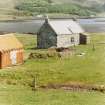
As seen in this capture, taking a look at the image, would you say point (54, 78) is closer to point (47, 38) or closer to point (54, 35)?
point (54, 35)

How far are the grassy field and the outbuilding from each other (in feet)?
4.36

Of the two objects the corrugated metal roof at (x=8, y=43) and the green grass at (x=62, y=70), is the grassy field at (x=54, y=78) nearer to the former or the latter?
the green grass at (x=62, y=70)

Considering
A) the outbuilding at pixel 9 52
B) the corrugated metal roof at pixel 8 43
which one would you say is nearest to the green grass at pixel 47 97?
the outbuilding at pixel 9 52

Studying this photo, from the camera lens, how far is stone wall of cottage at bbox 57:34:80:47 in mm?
97875

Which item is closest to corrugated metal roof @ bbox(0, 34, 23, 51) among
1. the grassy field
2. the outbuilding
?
the outbuilding

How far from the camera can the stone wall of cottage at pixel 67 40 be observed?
97875 millimetres

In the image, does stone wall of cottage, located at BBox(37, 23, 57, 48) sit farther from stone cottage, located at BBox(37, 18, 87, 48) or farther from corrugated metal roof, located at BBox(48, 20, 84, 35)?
corrugated metal roof, located at BBox(48, 20, 84, 35)

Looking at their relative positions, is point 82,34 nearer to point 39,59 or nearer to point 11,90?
point 39,59

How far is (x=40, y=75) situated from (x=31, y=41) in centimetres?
5253

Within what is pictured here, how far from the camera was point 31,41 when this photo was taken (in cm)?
11250

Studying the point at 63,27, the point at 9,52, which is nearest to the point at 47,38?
the point at 63,27

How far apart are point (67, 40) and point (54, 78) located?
140 feet

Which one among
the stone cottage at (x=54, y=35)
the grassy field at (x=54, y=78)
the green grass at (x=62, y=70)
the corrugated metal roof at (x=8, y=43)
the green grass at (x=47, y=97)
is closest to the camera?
the green grass at (x=47, y=97)

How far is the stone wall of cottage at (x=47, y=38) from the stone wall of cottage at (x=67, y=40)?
1.04 metres
